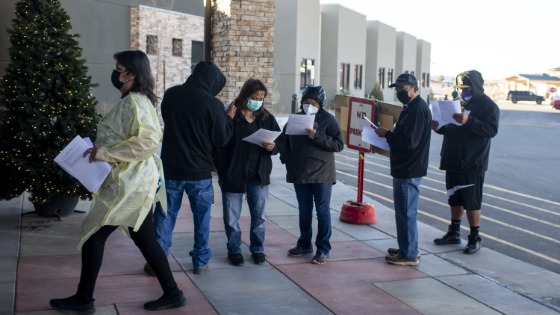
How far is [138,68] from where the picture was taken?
5191 mm

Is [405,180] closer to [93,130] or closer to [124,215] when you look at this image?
[124,215]

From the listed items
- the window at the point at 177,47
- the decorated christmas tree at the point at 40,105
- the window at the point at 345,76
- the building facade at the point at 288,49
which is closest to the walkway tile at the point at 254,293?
the decorated christmas tree at the point at 40,105

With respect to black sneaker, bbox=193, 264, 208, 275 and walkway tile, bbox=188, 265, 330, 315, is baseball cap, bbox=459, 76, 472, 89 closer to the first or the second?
walkway tile, bbox=188, 265, 330, 315

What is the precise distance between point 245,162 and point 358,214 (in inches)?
115

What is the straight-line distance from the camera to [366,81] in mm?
53562

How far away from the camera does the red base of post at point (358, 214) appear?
915cm

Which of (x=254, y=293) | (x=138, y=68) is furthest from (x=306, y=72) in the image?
(x=138, y=68)

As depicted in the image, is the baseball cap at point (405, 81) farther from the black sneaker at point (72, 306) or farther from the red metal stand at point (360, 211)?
the black sneaker at point (72, 306)

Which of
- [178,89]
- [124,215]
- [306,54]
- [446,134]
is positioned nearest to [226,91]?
[446,134]

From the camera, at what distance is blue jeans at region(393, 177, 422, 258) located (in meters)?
6.98

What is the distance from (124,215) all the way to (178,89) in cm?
151

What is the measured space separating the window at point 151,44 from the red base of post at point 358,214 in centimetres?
1477

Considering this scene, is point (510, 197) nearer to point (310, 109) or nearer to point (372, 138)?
point (372, 138)

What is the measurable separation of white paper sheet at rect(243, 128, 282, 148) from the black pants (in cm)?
157
